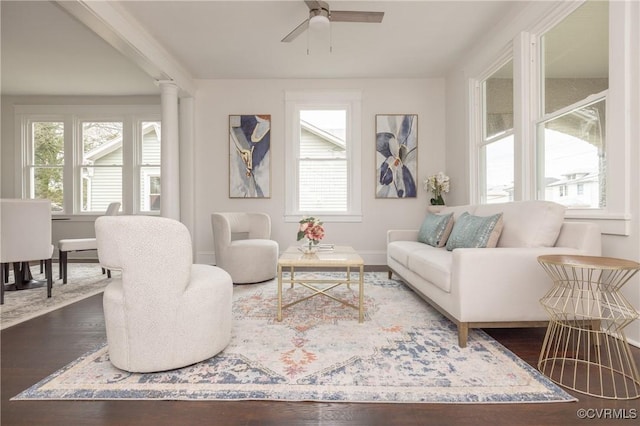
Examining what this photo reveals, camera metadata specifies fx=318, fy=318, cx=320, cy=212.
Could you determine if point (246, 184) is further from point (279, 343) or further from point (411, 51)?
point (279, 343)

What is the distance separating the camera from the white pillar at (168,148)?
458 cm

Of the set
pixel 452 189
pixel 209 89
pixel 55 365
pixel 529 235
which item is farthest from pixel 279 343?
pixel 209 89

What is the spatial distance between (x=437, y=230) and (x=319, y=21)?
7.99 feet

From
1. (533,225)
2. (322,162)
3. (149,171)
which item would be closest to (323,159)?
(322,162)

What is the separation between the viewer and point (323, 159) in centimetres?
533

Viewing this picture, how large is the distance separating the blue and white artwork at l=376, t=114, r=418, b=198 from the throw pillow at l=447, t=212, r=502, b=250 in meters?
2.23

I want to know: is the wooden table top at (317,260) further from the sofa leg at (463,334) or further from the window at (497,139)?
the window at (497,139)

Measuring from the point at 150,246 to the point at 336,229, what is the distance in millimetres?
3825

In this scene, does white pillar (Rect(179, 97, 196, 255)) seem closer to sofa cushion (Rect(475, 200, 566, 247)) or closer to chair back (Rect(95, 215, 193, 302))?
chair back (Rect(95, 215, 193, 302))

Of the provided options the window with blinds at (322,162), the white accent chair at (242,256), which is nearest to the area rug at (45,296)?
the white accent chair at (242,256)

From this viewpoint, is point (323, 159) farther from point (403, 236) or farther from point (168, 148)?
point (168, 148)

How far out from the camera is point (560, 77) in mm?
2881

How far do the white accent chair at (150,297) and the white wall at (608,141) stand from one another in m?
2.77

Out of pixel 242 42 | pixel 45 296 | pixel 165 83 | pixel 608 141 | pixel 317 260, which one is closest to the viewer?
pixel 608 141
